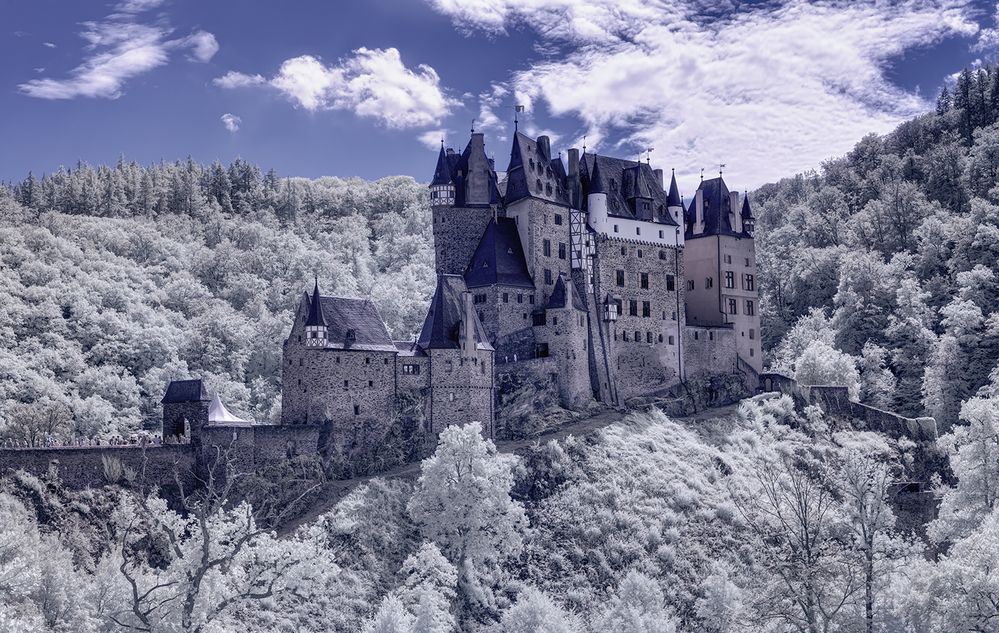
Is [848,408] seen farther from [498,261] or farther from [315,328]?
[315,328]

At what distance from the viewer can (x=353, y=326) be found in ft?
223

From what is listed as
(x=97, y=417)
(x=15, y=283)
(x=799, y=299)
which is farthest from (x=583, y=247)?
(x=15, y=283)

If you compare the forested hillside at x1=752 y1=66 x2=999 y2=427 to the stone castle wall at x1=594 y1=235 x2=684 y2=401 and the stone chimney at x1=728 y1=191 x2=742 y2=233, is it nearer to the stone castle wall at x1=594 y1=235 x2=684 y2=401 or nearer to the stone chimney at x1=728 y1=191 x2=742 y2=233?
the stone chimney at x1=728 y1=191 x2=742 y2=233

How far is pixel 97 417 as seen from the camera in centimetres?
9138

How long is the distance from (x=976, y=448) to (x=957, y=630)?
19.9 meters

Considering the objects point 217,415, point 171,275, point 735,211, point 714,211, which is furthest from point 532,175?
point 171,275

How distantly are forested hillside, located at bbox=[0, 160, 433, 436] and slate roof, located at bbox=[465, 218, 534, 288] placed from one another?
23.9 m

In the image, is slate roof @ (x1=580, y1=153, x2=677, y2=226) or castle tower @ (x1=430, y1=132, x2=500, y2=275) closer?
castle tower @ (x1=430, y1=132, x2=500, y2=275)

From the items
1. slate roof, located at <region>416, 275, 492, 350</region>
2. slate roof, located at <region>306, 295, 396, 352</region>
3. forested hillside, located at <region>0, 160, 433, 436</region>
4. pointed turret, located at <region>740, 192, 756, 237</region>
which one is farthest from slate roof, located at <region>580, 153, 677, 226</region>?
forested hillside, located at <region>0, 160, 433, 436</region>

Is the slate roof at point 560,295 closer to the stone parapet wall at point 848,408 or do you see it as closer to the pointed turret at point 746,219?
the stone parapet wall at point 848,408

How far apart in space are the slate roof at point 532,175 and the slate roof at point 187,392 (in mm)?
24866

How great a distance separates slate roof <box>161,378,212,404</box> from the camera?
63781 mm

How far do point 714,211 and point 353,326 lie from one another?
109ft

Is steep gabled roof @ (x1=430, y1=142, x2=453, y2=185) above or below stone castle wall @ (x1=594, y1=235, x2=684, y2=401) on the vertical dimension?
A: above
